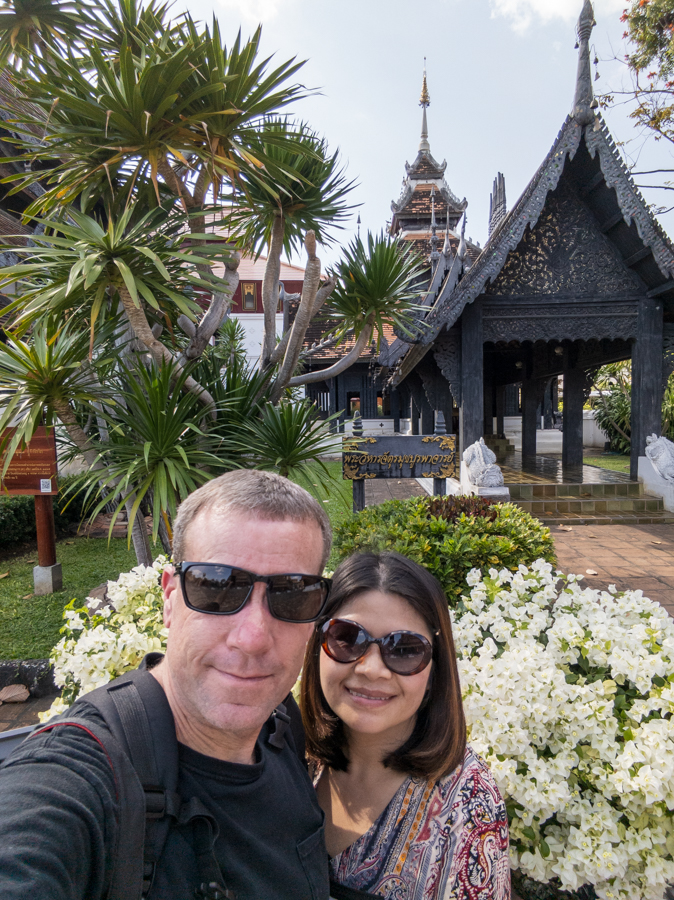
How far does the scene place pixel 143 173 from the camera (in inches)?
147

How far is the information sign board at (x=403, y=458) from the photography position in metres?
6.08

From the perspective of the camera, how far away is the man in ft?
2.72

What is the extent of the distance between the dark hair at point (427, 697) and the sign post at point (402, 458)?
4.68 meters

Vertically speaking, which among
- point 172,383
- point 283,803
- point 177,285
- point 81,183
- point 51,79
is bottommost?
point 283,803

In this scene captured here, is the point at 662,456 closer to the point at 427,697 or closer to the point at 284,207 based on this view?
the point at 284,207

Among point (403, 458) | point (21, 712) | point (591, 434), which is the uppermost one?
point (403, 458)

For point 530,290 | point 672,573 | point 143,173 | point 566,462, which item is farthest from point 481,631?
point 566,462

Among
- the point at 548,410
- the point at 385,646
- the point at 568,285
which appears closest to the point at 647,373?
the point at 568,285

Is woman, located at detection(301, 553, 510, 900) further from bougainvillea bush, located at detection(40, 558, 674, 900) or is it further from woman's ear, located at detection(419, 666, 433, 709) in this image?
bougainvillea bush, located at detection(40, 558, 674, 900)

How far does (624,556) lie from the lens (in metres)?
6.14

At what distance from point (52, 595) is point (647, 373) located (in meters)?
8.78

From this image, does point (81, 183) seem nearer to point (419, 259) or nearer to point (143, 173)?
point (143, 173)

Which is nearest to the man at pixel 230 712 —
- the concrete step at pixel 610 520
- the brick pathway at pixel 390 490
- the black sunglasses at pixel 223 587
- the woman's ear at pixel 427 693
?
the black sunglasses at pixel 223 587

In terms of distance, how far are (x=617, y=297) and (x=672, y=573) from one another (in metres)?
4.64
